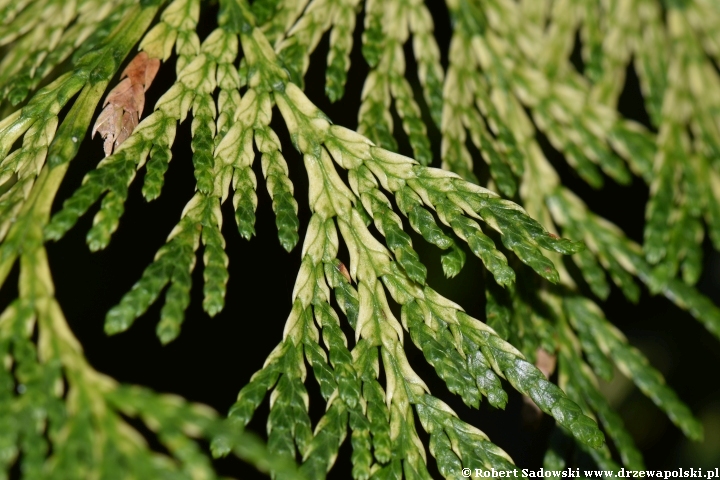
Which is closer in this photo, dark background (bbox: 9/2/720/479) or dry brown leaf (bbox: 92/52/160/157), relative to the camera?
dry brown leaf (bbox: 92/52/160/157)

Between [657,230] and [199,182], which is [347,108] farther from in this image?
[199,182]

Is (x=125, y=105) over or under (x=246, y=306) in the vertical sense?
over

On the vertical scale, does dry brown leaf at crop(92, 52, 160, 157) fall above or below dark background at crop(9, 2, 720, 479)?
above

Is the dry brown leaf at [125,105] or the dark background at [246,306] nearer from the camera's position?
the dry brown leaf at [125,105]

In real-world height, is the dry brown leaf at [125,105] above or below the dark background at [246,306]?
above
